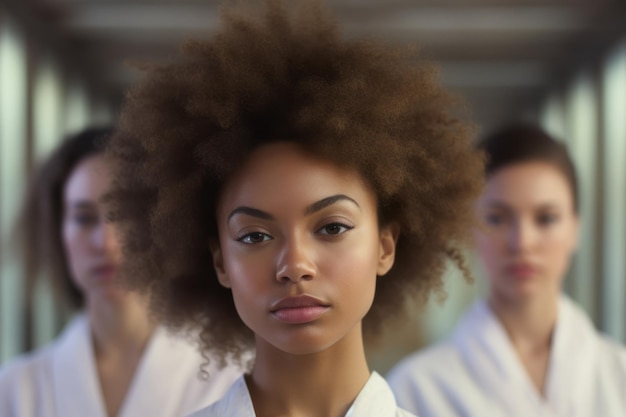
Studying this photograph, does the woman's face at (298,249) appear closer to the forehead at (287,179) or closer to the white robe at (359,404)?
the forehead at (287,179)

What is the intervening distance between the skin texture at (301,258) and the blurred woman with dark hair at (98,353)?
2.66 feet

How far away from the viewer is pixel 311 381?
5.89 feet

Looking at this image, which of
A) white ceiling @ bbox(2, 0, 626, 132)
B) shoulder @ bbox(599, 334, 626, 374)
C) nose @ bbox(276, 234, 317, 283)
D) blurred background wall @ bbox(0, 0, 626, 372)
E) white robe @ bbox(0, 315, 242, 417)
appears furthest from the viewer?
white ceiling @ bbox(2, 0, 626, 132)

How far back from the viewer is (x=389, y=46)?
6.17 ft

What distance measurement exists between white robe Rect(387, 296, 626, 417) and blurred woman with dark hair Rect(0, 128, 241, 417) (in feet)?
1.94

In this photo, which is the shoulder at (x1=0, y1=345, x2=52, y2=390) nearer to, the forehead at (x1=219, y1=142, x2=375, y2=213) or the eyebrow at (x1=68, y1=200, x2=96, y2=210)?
the eyebrow at (x1=68, y1=200, x2=96, y2=210)

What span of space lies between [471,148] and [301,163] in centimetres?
44

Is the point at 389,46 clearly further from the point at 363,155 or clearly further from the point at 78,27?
the point at 78,27

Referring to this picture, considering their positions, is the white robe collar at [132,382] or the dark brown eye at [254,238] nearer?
the dark brown eye at [254,238]

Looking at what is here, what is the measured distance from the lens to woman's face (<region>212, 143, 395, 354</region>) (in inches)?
65.6

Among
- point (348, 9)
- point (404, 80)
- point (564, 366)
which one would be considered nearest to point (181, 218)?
point (404, 80)

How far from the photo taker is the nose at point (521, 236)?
2760 mm

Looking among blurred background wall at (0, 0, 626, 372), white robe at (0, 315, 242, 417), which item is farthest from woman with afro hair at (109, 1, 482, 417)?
blurred background wall at (0, 0, 626, 372)

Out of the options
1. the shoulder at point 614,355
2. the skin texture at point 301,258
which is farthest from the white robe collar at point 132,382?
the shoulder at point 614,355
